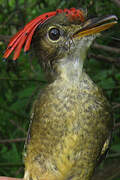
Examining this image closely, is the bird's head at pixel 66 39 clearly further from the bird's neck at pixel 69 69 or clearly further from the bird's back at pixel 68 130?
the bird's back at pixel 68 130

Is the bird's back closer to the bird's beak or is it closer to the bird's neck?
the bird's neck

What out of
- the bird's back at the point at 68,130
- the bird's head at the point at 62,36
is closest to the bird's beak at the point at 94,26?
the bird's head at the point at 62,36

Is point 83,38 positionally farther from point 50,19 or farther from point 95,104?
point 95,104

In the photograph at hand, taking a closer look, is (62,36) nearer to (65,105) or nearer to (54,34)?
(54,34)

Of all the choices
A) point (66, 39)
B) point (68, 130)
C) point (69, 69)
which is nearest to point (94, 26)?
point (66, 39)

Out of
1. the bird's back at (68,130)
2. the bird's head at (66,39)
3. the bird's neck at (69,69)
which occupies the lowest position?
the bird's back at (68,130)

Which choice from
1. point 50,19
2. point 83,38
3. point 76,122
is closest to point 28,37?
point 50,19

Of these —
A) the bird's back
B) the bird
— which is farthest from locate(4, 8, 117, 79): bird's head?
the bird's back
